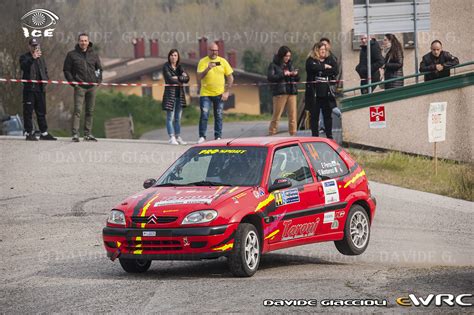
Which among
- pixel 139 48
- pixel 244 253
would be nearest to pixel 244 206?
pixel 244 253

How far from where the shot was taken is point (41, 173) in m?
20.7

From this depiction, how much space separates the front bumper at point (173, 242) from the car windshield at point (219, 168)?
3.20 ft

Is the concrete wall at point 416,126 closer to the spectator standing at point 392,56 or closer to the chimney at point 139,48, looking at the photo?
the spectator standing at point 392,56

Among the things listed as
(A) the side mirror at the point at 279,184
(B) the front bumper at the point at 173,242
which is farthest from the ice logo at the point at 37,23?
(B) the front bumper at the point at 173,242

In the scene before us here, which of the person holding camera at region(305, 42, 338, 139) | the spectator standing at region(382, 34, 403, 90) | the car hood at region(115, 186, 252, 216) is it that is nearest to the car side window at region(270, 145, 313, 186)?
the car hood at region(115, 186, 252, 216)

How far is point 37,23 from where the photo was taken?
155 ft

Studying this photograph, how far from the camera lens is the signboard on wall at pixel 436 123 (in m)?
22.1

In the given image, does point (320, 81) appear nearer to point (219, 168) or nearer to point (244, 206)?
point (219, 168)

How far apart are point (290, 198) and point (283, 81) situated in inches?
446

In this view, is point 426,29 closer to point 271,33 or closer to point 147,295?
point 147,295

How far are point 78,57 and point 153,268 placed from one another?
10855 millimetres

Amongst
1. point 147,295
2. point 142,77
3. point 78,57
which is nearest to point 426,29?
point 78,57

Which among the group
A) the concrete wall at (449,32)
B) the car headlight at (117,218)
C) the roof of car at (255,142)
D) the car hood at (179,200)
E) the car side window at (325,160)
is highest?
the concrete wall at (449,32)

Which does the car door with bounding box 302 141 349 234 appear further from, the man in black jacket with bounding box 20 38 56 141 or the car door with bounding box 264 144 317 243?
the man in black jacket with bounding box 20 38 56 141
